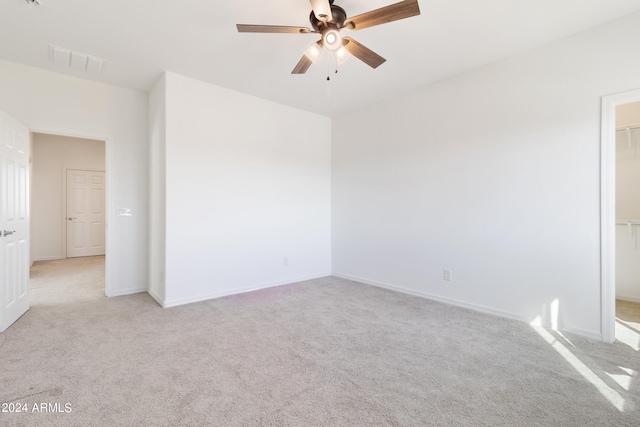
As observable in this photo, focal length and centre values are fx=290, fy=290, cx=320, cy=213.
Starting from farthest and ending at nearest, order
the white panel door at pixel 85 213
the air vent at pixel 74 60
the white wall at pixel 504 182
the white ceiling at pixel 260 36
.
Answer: the white panel door at pixel 85 213 → the air vent at pixel 74 60 → the white wall at pixel 504 182 → the white ceiling at pixel 260 36

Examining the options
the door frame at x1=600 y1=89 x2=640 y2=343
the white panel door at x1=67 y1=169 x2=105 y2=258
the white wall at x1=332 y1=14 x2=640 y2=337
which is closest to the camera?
the door frame at x1=600 y1=89 x2=640 y2=343

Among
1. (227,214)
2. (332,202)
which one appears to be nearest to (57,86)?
(227,214)

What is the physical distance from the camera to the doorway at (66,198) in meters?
6.09

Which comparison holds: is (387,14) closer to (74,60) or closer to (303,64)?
(303,64)

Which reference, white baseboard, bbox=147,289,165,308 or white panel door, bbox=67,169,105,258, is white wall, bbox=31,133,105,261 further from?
white baseboard, bbox=147,289,165,308

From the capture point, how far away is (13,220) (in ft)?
9.58

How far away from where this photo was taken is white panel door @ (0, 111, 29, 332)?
2.70 meters

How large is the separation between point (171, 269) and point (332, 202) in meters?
2.71

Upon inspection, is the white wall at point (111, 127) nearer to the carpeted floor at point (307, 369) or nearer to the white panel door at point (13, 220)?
the white panel door at point (13, 220)

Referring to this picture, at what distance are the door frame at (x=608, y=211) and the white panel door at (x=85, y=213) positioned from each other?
8786 millimetres

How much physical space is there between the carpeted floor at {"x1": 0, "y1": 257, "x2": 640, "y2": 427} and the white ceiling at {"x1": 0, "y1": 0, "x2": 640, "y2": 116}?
8.93 feet

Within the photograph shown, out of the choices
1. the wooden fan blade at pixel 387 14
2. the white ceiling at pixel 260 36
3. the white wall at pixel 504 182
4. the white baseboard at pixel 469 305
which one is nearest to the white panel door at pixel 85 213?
the white ceiling at pixel 260 36

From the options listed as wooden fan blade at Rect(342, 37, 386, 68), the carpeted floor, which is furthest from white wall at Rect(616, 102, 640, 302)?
wooden fan blade at Rect(342, 37, 386, 68)

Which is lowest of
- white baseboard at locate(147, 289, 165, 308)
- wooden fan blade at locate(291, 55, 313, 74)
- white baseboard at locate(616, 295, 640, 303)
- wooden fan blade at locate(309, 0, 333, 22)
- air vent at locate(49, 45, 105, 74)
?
white baseboard at locate(147, 289, 165, 308)
